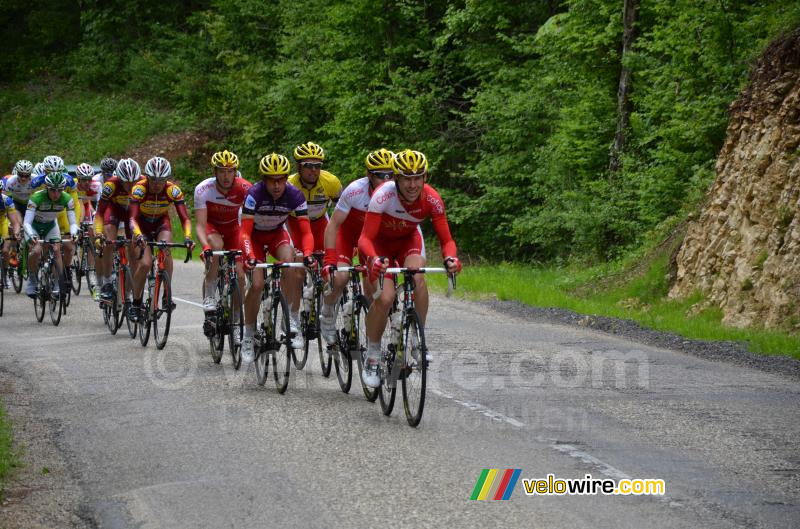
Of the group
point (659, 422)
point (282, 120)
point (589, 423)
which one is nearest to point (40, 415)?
point (589, 423)

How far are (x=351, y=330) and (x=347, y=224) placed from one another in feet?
4.75

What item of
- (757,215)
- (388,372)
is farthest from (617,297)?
(388,372)

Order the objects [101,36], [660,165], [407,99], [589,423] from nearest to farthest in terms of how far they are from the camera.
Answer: [589,423]
[660,165]
[407,99]
[101,36]

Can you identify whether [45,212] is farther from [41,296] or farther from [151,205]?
[151,205]

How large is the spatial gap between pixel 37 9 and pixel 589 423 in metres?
54.2

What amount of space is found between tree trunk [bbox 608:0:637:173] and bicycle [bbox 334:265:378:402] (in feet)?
43.3

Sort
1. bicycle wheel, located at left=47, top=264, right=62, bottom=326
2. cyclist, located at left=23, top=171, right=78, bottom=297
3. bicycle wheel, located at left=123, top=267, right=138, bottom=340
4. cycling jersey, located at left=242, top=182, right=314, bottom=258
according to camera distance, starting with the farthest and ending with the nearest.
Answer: cyclist, located at left=23, top=171, right=78, bottom=297 → bicycle wheel, located at left=47, top=264, right=62, bottom=326 → bicycle wheel, located at left=123, top=267, right=138, bottom=340 → cycling jersey, located at left=242, top=182, right=314, bottom=258

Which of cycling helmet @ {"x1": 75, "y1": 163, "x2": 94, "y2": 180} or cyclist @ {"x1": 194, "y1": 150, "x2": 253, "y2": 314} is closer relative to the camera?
cyclist @ {"x1": 194, "y1": 150, "x2": 253, "y2": 314}

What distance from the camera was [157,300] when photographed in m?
13.1

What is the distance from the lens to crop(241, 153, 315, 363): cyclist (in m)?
10.4

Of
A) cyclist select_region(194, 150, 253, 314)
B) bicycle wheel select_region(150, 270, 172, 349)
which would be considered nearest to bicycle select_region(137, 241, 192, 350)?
bicycle wheel select_region(150, 270, 172, 349)

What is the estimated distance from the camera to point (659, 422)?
27.7ft

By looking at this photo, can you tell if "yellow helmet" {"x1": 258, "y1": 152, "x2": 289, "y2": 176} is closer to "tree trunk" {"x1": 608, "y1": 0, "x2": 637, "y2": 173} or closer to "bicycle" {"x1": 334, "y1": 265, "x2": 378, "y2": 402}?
"bicycle" {"x1": 334, "y1": 265, "x2": 378, "y2": 402}

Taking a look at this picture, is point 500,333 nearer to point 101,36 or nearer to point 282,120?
point 282,120
